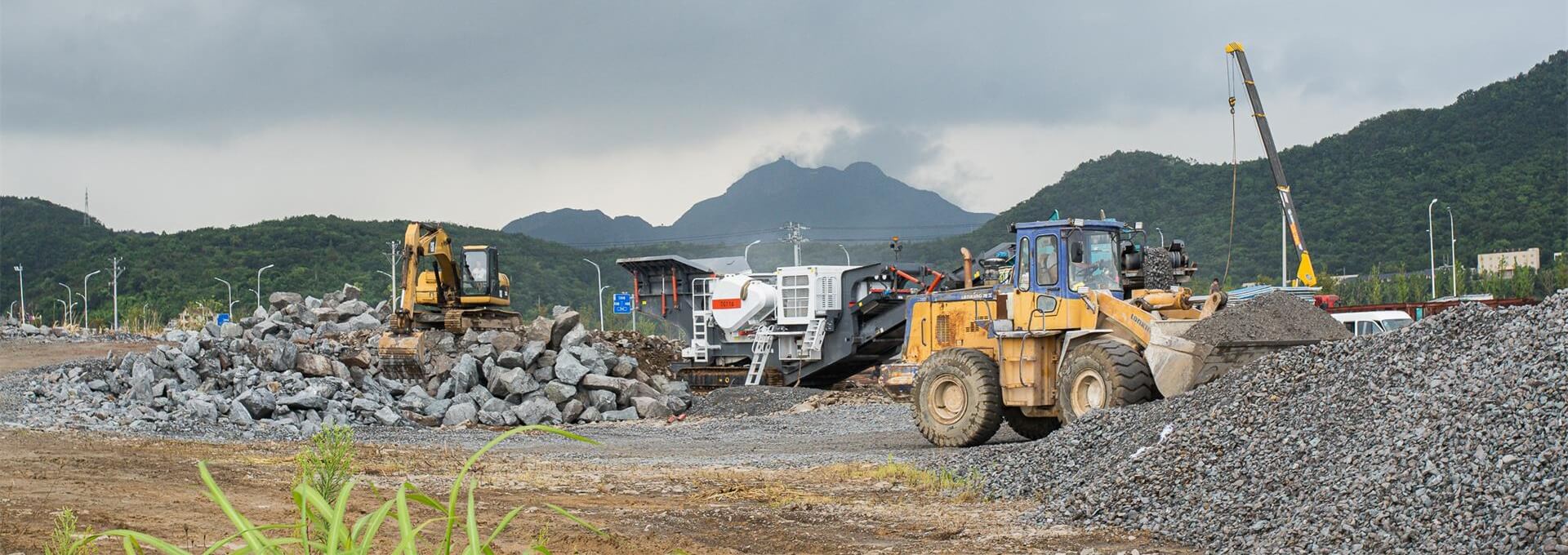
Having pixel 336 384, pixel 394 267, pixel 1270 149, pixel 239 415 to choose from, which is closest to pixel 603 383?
pixel 336 384

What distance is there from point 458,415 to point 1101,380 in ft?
40.9

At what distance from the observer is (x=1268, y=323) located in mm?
13352

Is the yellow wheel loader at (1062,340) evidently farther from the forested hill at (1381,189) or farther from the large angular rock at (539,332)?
the forested hill at (1381,189)

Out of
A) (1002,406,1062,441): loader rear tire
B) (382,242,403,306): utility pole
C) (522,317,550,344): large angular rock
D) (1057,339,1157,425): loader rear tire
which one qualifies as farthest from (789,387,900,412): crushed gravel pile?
(382,242,403,306): utility pole

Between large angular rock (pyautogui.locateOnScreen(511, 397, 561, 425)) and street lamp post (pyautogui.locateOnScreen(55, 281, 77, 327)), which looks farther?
street lamp post (pyautogui.locateOnScreen(55, 281, 77, 327))

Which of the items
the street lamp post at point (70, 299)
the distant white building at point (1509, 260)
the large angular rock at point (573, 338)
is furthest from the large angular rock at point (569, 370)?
the street lamp post at point (70, 299)

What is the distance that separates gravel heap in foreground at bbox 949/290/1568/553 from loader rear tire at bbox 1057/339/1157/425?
1098mm

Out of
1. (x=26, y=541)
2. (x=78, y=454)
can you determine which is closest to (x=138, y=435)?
(x=78, y=454)

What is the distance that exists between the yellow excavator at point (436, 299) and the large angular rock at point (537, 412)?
8.67 feet

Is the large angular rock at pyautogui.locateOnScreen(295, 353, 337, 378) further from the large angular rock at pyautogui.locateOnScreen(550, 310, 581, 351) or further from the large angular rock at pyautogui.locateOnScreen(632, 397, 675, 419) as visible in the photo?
the large angular rock at pyautogui.locateOnScreen(632, 397, 675, 419)

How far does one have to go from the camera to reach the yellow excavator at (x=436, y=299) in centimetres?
2414

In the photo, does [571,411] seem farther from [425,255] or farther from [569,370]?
[425,255]

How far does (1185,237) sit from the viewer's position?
6041cm

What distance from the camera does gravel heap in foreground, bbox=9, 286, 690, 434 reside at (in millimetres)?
19406
